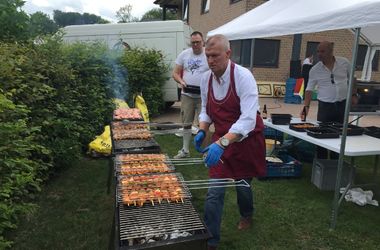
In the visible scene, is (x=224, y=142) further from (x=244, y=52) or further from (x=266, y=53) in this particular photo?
(x=266, y=53)

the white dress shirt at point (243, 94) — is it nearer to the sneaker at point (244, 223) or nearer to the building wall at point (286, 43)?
the sneaker at point (244, 223)

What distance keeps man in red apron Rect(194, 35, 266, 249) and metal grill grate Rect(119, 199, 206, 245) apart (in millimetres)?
569

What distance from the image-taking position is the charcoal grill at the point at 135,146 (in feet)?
11.5

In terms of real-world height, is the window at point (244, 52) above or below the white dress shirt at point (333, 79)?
above

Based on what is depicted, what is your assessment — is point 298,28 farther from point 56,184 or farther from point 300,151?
point 56,184

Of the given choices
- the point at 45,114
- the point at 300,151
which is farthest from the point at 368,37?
the point at 45,114

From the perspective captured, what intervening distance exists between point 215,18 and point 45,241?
16.5m

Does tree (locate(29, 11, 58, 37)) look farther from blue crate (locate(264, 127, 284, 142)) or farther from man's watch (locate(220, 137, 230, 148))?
man's watch (locate(220, 137, 230, 148))

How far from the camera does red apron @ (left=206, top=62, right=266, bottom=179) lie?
3090 mm

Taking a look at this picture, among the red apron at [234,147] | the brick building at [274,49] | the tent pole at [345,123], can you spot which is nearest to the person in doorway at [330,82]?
the tent pole at [345,123]

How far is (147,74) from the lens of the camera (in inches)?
372

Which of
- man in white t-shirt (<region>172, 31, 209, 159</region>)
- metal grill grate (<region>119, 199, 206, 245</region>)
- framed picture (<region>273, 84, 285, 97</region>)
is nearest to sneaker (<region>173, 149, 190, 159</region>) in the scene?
man in white t-shirt (<region>172, 31, 209, 159</region>)

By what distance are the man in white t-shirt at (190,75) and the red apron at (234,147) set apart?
2.40 m

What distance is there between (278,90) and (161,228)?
14489 mm
